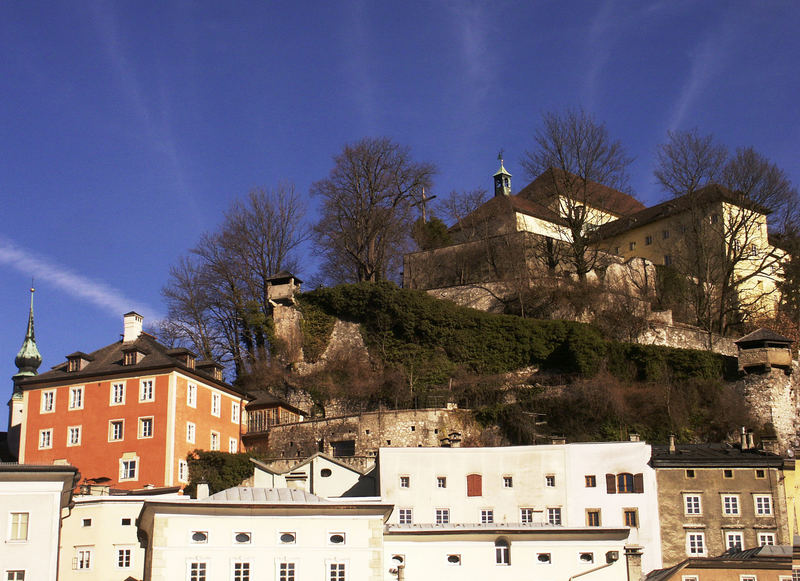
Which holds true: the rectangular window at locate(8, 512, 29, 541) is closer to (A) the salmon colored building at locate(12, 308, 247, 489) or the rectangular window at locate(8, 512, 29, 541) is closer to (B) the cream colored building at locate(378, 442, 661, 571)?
(A) the salmon colored building at locate(12, 308, 247, 489)

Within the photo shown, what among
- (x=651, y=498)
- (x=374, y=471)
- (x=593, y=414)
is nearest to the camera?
(x=651, y=498)

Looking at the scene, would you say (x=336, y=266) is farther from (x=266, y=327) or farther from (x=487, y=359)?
(x=487, y=359)

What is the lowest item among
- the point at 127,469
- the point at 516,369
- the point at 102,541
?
the point at 102,541

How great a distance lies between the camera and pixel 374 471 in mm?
44188

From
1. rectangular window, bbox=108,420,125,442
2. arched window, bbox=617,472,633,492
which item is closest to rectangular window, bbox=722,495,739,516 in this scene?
arched window, bbox=617,472,633,492

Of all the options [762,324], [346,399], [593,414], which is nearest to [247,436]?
[346,399]

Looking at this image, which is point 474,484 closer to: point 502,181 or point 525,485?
point 525,485

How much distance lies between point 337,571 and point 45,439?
20228mm

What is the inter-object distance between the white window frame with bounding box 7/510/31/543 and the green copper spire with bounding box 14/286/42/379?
35.6 meters

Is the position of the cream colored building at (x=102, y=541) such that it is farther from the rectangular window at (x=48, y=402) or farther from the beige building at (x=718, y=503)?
the beige building at (x=718, y=503)

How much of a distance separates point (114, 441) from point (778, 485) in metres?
27.8

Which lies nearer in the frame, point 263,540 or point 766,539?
Result: point 263,540

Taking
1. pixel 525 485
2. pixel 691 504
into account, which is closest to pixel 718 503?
pixel 691 504

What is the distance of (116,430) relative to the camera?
46.8 meters
